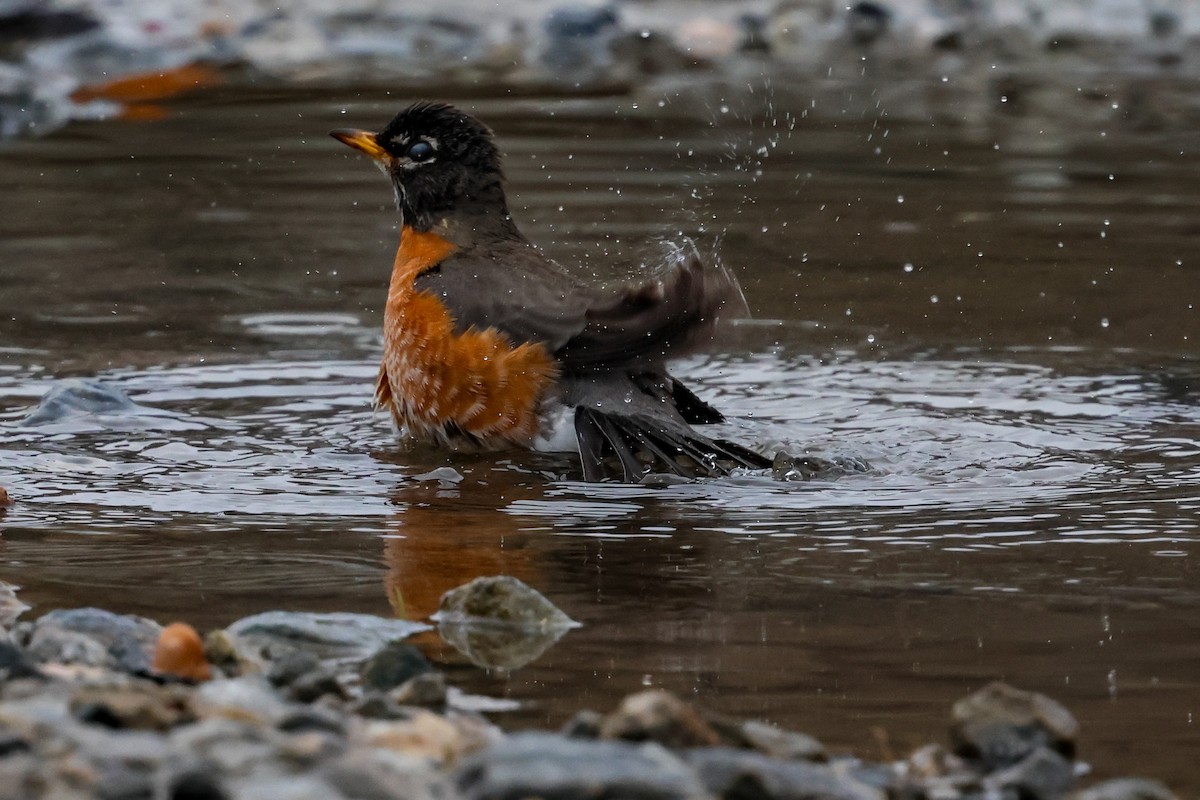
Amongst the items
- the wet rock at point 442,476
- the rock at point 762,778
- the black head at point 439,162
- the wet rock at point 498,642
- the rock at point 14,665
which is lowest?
the wet rock at point 498,642

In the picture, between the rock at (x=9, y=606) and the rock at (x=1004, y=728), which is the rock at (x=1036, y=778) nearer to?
the rock at (x=1004, y=728)

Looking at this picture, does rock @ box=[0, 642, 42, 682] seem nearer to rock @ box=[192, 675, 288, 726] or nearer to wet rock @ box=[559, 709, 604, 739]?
rock @ box=[192, 675, 288, 726]

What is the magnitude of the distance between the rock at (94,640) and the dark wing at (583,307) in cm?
224

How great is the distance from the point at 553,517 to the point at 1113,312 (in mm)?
3757

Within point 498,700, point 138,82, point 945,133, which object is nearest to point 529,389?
point 498,700

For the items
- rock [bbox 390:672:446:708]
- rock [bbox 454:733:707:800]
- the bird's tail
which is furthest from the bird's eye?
rock [bbox 454:733:707:800]

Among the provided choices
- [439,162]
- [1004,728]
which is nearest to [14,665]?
[1004,728]

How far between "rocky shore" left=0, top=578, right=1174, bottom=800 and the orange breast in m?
2.23

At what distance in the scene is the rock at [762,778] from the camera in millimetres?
3096

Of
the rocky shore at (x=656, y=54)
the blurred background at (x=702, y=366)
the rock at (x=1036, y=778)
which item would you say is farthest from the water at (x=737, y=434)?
the rocky shore at (x=656, y=54)

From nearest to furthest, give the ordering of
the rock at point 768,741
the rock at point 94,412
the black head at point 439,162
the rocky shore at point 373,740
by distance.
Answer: the rocky shore at point 373,740
the rock at point 768,741
the rock at point 94,412
the black head at point 439,162

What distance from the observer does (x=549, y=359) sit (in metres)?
6.16

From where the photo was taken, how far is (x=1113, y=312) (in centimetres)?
834

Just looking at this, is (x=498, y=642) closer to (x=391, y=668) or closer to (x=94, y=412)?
(x=391, y=668)
